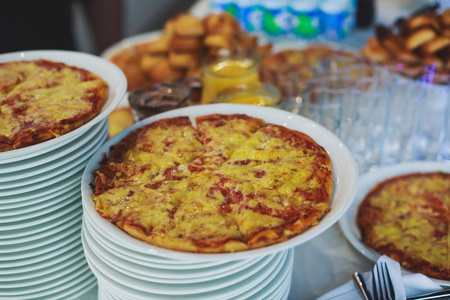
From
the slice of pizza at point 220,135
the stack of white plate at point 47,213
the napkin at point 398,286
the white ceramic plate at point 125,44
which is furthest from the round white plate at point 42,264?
A: the white ceramic plate at point 125,44

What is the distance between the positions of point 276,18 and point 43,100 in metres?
2.14

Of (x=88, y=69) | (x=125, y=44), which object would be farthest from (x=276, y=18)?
(x=88, y=69)

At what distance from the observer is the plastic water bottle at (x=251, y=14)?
3.02 meters

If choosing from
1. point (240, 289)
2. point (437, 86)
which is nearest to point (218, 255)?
point (240, 289)

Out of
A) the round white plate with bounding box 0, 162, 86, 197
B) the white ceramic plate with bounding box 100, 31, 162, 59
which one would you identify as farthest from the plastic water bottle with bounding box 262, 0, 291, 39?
the round white plate with bounding box 0, 162, 86, 197

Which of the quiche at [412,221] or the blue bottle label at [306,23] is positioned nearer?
the quiche at [412,221]

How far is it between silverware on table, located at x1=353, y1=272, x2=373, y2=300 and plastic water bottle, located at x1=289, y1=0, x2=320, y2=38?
2.18 metres

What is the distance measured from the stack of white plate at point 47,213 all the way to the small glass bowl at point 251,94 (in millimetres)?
426

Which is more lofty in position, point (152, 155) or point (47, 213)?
point (152, 155)

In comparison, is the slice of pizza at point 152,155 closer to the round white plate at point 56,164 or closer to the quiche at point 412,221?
the round white plate at point 56,164

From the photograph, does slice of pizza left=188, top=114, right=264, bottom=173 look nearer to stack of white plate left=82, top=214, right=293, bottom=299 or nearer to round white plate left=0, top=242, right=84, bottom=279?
stack of white plate left=82, top=214, right=293, bottom=299

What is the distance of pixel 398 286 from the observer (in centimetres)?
101

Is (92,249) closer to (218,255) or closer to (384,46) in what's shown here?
(218,255)

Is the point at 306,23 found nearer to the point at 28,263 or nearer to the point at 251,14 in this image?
the point at 251,14
